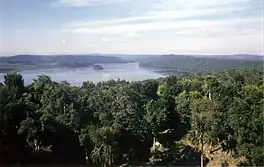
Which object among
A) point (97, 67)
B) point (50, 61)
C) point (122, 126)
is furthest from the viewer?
point (122, 126)

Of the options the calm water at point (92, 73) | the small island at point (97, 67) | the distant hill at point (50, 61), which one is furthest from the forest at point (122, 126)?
the small island at point (97, 67)

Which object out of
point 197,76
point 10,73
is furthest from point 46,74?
point 197,76

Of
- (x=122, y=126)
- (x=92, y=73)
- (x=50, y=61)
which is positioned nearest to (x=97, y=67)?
(x=92, y=73)

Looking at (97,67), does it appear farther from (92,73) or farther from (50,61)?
(50,61)

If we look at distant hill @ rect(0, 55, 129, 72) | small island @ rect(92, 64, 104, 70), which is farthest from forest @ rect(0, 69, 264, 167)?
small island @ rect(92, 64, 104, 70)

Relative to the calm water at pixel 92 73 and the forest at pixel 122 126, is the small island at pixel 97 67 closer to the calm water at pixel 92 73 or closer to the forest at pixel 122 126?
the calm water at pixel 92 73

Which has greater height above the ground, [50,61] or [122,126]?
[50,61]

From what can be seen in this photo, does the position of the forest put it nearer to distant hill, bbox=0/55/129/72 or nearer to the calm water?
the calm water
